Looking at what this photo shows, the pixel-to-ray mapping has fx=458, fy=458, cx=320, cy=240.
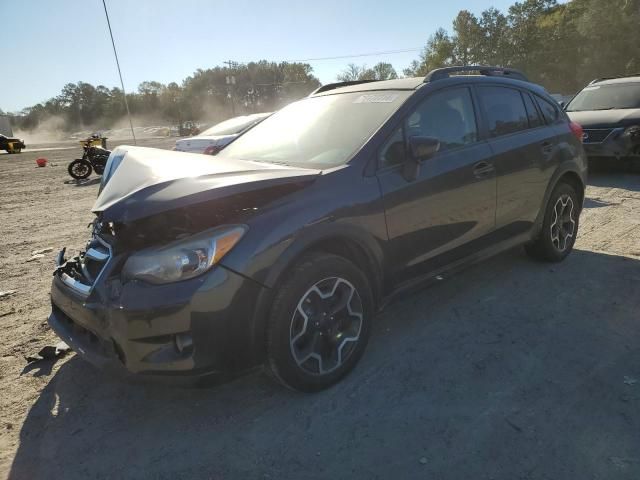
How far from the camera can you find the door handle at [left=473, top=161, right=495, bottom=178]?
3.48m

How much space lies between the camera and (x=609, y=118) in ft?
28.6

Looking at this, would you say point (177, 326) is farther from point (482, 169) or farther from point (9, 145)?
point (9, 145)

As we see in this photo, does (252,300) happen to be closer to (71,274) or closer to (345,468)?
(345,468)

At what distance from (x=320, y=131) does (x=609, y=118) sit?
7838 millimetres

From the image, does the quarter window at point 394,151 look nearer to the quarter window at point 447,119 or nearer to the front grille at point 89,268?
the quarter window at point 447,119

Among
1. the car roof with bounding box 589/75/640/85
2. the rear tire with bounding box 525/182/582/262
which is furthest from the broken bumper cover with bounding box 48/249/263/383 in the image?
the car roof with bounding box 589/75/640/85

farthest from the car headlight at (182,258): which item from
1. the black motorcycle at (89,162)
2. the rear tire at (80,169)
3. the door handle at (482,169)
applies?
the rear tire at (80,169)

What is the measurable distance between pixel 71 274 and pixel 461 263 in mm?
2722

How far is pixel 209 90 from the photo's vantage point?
106m

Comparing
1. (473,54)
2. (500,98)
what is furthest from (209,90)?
(500,98)

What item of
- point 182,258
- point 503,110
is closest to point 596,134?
point 503,110

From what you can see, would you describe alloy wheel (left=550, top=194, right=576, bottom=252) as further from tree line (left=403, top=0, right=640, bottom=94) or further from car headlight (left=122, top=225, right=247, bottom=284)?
tree line (left=403, top=0, right=640, bottom=94)

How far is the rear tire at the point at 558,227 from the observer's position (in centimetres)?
431

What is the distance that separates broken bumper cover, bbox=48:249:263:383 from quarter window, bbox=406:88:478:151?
1688 millimetres
